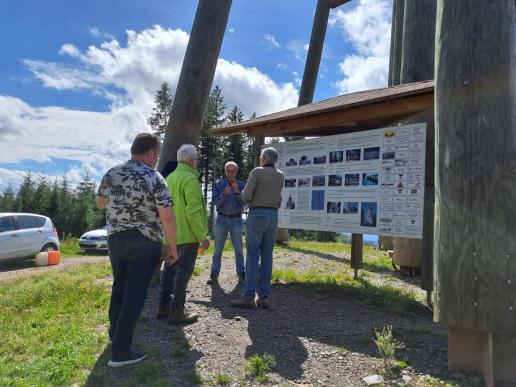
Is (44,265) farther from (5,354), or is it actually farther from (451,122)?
(451,122)

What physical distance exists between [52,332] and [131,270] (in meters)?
1.68

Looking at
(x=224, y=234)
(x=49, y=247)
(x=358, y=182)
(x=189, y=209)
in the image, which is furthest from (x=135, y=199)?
(x=49, y=247)

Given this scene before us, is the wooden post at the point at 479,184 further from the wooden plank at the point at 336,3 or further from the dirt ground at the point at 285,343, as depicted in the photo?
the wooden plank at the point at 336,3

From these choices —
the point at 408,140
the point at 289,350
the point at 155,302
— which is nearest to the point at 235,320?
the point at 289,350

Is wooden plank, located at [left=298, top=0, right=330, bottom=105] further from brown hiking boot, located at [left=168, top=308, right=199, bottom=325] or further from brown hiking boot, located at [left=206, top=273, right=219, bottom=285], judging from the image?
brown hiking boot, located at [left=168, top=308, right=199, bottom=325]

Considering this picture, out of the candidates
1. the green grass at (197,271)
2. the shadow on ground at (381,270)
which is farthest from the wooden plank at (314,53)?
the green grass at (197,271)

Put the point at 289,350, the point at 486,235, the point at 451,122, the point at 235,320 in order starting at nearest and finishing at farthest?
the point at 486,235
the point at 451,122
the point at 289,350
the point at 235,320

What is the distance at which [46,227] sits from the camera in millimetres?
14812

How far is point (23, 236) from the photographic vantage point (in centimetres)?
1377

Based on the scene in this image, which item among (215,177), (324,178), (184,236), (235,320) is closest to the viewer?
(184,236)

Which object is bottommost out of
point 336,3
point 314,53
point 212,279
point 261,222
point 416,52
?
point 212,279

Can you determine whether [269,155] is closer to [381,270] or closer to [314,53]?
[381,270]

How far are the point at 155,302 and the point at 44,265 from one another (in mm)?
10124

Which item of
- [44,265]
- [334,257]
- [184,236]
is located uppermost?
[184,236]
